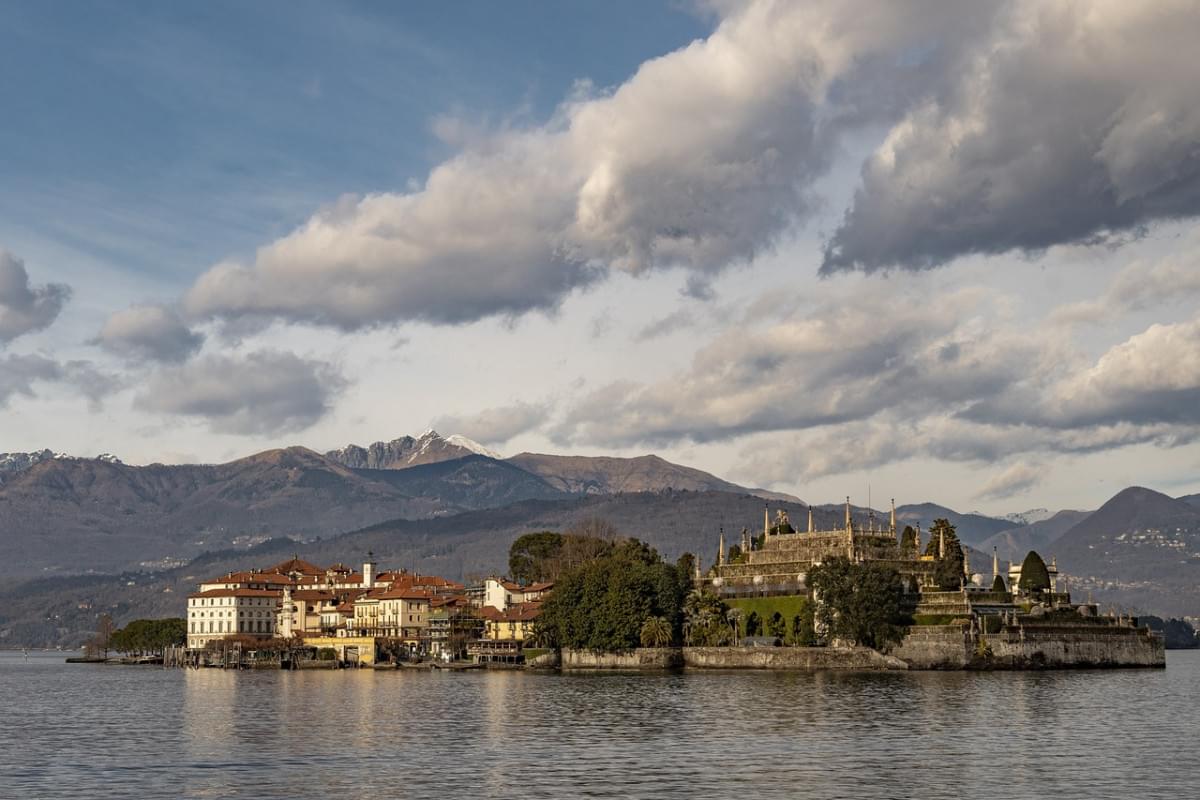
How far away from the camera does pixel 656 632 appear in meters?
178

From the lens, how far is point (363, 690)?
148 metres

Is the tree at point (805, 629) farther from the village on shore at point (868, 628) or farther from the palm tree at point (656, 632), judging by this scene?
the palm tree at point (656, 632)

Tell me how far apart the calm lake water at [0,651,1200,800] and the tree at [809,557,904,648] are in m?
17.8

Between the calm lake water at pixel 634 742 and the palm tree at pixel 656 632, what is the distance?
33176mm

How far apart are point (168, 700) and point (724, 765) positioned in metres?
78.9

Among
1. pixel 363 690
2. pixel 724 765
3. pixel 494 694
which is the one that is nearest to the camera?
pixel 724 765

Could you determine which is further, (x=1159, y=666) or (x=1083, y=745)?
(x=1159, y=666)

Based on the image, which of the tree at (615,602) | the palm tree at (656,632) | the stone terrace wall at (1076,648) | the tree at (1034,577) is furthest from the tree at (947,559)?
the palm tree at (656,632)

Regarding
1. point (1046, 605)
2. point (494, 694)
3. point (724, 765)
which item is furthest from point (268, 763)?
point (1046, 605)

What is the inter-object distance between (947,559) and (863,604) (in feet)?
71.7

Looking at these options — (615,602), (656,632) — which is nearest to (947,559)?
(656,632)

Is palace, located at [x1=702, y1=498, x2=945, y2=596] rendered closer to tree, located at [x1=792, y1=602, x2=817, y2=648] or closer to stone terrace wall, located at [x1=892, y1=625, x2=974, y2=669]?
tree, located at [x1=792, y1=602, x2=817, y2=648]

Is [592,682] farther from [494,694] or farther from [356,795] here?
[356,795]

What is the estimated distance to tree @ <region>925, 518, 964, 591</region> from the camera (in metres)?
172
